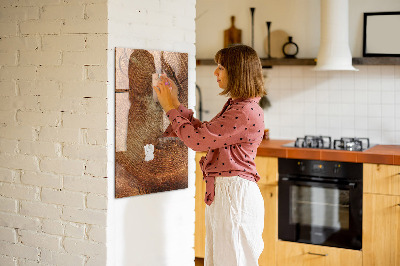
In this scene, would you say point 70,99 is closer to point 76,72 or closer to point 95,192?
point 76,72

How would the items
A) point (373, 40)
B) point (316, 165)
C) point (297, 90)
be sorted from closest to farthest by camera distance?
point (316, 165), point (373, 40), point (297, 90)

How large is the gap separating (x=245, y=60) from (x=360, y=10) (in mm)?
2139

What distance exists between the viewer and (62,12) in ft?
8.85

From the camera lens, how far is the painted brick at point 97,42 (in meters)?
2.59

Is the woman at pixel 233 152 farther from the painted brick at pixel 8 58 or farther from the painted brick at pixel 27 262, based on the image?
the painted brick at pixel 27 262

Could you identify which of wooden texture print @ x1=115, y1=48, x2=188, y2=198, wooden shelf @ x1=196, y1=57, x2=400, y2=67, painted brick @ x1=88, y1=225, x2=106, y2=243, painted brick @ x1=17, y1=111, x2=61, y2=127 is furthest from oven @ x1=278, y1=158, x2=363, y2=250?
painted brick @ x1=17, y1=111, x2=61, y2=127

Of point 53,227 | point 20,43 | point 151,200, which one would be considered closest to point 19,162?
point 53,227

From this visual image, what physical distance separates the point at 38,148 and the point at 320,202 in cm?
202

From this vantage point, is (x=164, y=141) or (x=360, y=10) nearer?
(x=164, y=141)

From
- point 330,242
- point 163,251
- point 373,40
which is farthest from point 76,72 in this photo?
point 373,40

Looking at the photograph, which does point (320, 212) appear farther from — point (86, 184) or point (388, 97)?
point (86, 184)

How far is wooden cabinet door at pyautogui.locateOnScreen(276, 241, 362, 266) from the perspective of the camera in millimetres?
3826

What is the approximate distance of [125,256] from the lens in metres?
2.76

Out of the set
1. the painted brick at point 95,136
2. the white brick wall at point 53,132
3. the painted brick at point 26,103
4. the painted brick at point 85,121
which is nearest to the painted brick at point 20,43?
the white brick wall at point 53,132
